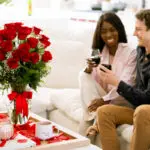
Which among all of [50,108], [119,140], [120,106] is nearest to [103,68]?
[120,106]

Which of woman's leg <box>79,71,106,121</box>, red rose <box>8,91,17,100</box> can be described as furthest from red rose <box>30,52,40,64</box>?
woman's leg <box>79,71,106,121</box>

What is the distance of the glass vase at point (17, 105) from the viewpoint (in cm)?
225

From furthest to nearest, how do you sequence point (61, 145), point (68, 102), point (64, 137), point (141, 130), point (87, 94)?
point (68, 102) < point (87, 94) < point (141, 130) < point (64, 137) < point (61, 145)

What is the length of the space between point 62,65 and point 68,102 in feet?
1.95

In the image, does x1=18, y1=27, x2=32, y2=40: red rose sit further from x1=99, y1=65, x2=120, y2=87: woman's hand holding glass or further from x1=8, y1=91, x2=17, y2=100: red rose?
x1=99, y1=65, x2=120, y2=87: woman's hand holding glass

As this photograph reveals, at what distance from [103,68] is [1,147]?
105 centimetres

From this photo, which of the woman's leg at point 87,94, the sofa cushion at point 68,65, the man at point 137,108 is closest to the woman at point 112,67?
the woman's leg at point 87,94

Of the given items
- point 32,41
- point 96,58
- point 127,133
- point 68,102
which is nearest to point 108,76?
point 96,58

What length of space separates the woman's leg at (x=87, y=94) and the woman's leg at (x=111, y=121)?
0.21 metres

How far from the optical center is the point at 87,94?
9.71 ft

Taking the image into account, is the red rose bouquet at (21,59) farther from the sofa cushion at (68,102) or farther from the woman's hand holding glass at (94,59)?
the sofa cushion at (68,102)

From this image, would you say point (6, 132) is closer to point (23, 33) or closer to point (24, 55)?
point (24, 55)

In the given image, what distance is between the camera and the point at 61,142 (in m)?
2.13

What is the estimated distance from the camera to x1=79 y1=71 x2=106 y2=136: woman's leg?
9.63 feet
